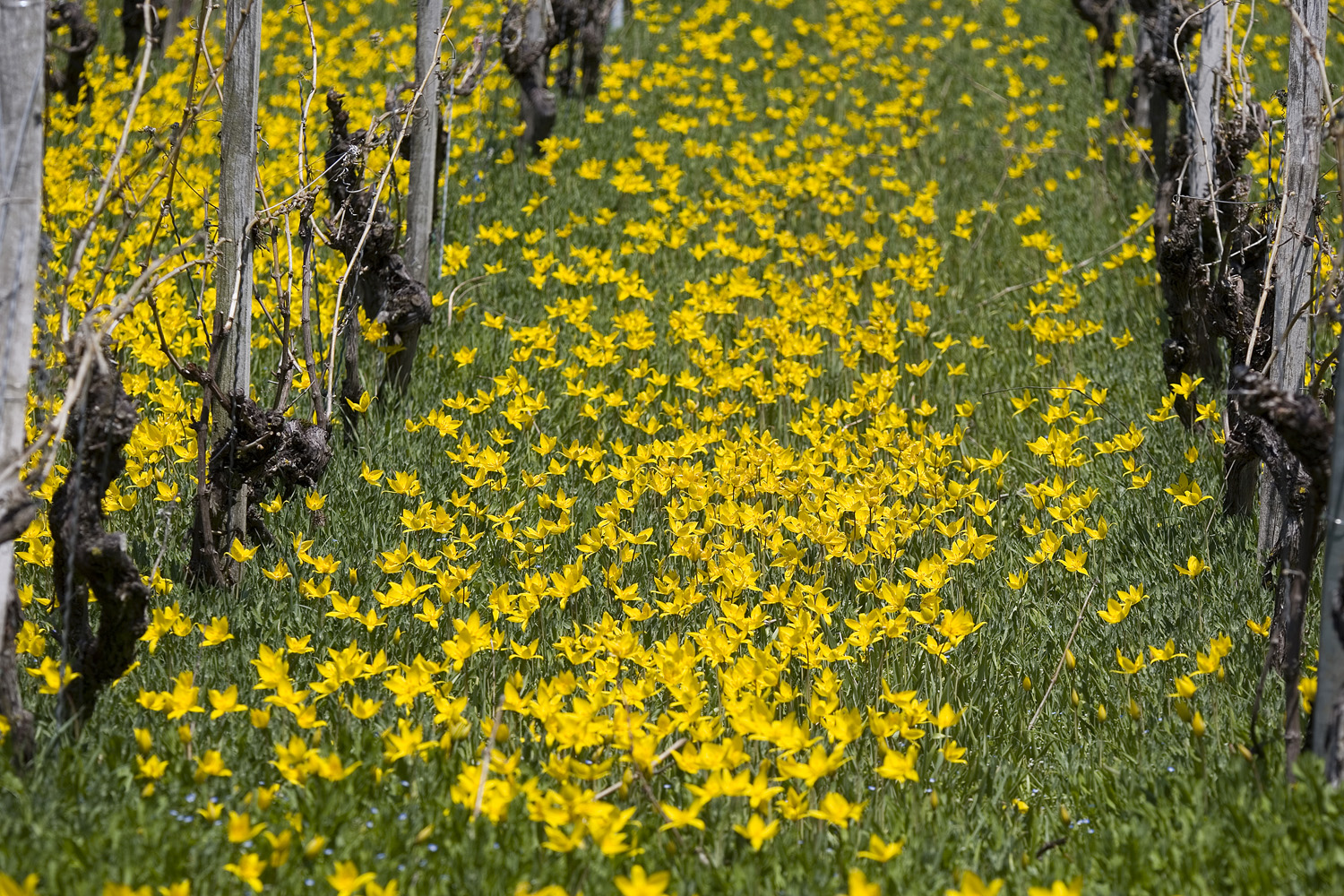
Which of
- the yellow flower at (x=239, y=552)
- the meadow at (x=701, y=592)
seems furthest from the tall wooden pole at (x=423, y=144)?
the yellow flower at (x=239, y=552)

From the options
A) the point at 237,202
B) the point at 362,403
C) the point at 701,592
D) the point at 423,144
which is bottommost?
the point at 701,592

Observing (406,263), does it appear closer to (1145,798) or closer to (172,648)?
(172,648)

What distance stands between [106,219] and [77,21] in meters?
2.09

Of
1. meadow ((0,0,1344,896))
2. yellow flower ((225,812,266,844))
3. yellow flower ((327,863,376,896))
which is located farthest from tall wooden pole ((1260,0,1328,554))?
yellow flower ((225,812,266,844))

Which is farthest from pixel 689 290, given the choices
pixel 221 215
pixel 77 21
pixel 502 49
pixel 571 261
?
pixel 77 21

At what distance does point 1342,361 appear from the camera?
236 centimetres

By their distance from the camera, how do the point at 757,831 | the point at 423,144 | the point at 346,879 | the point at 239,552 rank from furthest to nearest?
the point at 423,144, the point at 239,552, the point at 757,831, the point at 346,879

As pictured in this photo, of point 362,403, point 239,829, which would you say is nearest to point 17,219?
point 239,829

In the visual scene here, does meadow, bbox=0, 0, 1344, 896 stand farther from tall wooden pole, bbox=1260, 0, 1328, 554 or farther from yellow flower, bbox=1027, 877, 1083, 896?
tall wooden pole, bbox=1260, 0, 1328, 554

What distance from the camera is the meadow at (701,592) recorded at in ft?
7.15

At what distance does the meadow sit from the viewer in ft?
7.15

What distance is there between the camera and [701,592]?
3299 millimetres

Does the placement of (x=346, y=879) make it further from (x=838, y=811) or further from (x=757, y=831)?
(x=838, y=811)

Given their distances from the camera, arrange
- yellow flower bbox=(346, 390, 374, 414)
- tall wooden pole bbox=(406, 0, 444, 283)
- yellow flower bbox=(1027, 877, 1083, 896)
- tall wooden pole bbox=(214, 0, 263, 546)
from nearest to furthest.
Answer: yellow flower bbox=(1027, 877, 1083, 896) → tall wooden pole bbox=(214, 0, 263, 546) → yellow flower bbox=(346, 390, 374, 414) → tall wooden pole bbox=(406, 0, 444, 283)
